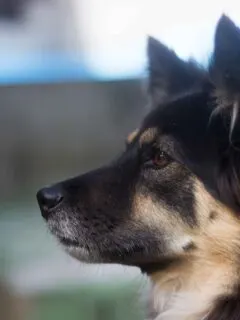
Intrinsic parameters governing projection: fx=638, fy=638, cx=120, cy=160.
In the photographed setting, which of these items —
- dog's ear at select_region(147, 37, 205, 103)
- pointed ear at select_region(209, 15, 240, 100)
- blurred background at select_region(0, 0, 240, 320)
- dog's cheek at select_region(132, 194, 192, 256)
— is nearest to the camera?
pointed ear at select_region(209, 15, 240, 100)

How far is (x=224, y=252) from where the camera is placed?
3.41 ft

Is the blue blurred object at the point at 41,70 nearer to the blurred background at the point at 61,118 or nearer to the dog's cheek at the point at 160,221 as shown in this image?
the blurred background at the point at 61,118

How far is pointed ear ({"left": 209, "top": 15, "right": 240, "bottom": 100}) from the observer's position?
0.92m

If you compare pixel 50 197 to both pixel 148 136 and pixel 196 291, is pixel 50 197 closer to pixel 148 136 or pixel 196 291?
pixel 148 136

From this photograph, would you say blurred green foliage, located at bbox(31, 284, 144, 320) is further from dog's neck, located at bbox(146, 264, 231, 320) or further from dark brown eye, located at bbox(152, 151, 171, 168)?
dark brown eye, located at bbox(152, 151, 171, 168)

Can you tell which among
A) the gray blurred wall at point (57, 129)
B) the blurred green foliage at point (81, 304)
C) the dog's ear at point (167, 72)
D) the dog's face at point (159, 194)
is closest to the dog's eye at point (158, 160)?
the dog's face at point (159, 194)

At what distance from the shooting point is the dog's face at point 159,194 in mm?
1000

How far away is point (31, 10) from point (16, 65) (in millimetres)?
134

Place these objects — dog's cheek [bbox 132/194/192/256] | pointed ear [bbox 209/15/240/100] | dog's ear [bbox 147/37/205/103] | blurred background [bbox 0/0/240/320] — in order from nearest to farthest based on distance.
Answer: pointed ear [bbox 209/15/240/100]
dog's cheek [bbox 132/194/192/256]
dog's ear [bbox 147/37/205/103]
blurred background [bbox 0/0/240/320]

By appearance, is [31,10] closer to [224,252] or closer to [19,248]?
[19,248]

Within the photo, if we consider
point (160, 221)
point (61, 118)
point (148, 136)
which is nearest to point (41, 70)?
point (61, 118)

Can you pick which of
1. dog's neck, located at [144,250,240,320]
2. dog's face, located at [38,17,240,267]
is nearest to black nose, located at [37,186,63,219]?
dog's face, located at [38,17,240,267]

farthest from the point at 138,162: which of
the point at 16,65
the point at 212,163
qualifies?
the point at 16,65

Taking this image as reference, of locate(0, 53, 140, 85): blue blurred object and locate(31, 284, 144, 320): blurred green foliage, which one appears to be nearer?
locate(0, 53, 140, 85): blue blurred object
